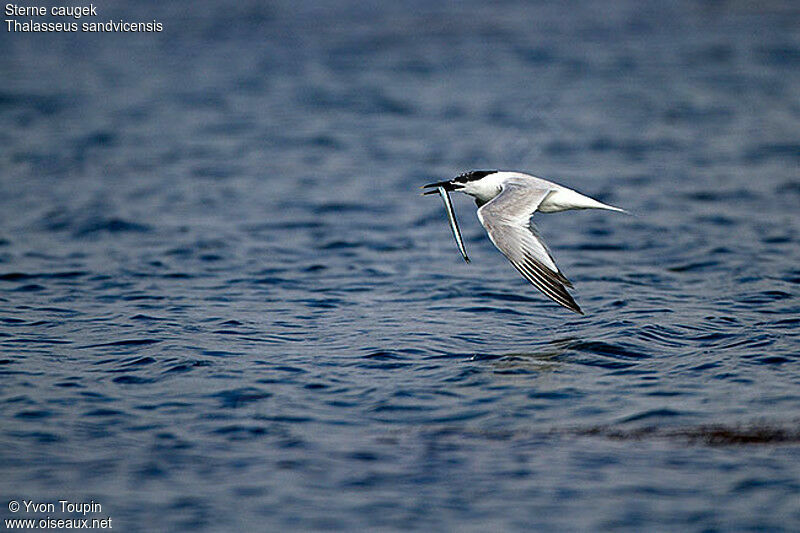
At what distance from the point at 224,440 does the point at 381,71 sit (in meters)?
14.1

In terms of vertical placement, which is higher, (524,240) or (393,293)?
(524,240)

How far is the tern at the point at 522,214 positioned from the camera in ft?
25.4

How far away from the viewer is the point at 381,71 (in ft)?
65.6

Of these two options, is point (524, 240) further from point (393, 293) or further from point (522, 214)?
point (393, 293)

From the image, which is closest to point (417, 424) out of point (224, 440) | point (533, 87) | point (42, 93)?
point (224, 440)

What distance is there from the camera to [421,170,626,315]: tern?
305 inches

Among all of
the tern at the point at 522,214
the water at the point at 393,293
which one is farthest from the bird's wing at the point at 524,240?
the water at the point at 393,293

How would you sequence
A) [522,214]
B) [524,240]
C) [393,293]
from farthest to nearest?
[393,293]
[522,214]
[524,240]

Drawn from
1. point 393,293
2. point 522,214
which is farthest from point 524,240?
point 393,293

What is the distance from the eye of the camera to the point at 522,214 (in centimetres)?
828

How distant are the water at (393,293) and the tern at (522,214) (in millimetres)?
585

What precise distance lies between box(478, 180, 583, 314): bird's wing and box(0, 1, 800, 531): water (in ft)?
1.83

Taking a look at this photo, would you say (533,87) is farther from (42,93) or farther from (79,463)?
(79,463)

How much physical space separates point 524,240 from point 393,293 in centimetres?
210
